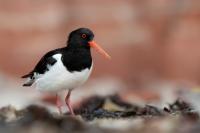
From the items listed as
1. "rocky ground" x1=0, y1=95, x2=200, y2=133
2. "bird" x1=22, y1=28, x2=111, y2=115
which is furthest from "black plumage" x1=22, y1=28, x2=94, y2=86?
"rocky ground" x1=0, y1=95, x2=200, y2=133

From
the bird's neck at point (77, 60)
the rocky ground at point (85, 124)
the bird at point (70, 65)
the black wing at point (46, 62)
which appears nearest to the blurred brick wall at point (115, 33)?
the black wing at point (46, 62)

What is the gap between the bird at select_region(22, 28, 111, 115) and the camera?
9.38 m

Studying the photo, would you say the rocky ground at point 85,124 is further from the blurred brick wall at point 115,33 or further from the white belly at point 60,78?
the blurred brick wall at point 115,33

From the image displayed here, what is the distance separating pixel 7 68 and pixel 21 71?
298 mm

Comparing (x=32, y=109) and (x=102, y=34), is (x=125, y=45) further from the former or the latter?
(x=32, y=109)

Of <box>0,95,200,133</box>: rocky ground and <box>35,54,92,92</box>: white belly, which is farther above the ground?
<box>0,95,200,133</box>: rocky ground

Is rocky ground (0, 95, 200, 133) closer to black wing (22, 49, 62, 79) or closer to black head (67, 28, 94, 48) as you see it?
black wing (22, 49, 62, 79)

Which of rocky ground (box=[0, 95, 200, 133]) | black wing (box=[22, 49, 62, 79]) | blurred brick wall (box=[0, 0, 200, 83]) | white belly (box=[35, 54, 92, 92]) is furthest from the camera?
blurred brick wall (box=[0, 0, 200, 83])

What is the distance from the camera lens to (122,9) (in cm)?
2041

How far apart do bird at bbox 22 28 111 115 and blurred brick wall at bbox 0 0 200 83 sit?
381 inches

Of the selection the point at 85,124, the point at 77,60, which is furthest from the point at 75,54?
the point at 85,124

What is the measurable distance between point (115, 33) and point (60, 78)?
435 inches

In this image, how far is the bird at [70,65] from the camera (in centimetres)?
938

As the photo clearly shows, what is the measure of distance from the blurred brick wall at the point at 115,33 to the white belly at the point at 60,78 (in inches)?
382
